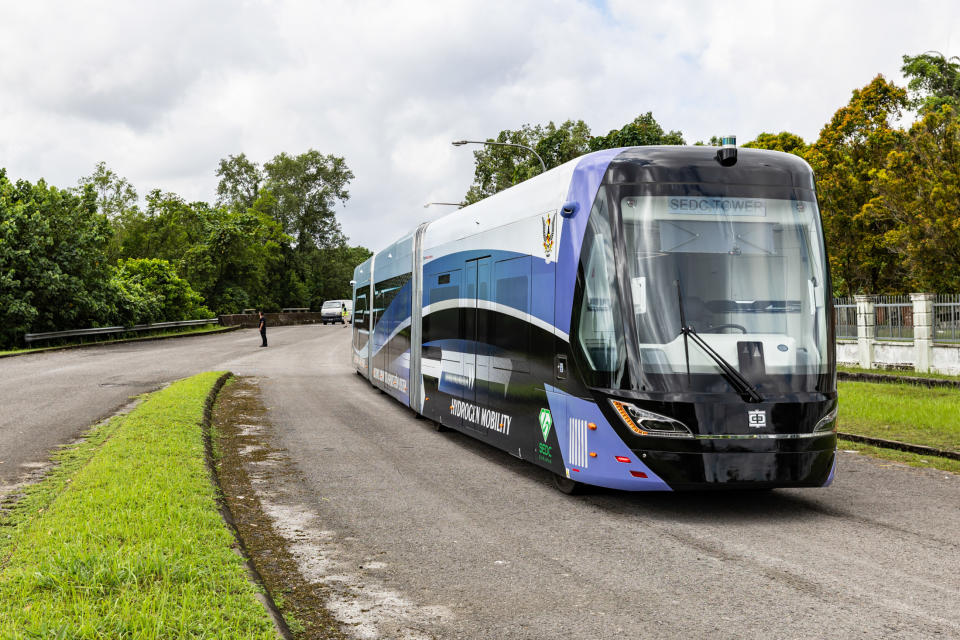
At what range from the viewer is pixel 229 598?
4.72 metres

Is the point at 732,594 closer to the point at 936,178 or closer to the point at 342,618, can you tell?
the point at 342,618

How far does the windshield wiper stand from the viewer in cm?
Answer: 707

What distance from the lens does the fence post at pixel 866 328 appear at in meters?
21.9

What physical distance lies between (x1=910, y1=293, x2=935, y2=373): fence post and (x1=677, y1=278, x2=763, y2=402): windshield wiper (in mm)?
14930

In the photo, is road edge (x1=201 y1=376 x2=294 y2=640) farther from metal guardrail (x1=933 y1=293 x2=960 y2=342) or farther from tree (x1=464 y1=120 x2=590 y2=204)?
tree (x1=464 y1=120 x2=590 y2=204)

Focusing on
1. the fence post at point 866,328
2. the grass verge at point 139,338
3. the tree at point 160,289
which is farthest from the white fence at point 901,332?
the tree at point 160,289

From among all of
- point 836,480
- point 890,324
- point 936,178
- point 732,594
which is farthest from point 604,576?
point 936,178

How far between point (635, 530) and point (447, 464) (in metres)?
3.57

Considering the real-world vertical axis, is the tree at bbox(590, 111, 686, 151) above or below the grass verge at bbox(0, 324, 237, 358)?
above

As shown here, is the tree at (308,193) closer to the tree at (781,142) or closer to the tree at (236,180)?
the tree at (236,180)

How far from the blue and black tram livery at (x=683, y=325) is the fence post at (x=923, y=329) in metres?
14.1

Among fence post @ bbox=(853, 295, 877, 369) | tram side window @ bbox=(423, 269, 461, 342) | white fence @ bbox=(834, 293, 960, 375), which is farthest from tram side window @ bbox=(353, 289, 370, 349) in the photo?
fence post @ bbox=(853, 295, 877, 369)

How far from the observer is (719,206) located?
7.54m

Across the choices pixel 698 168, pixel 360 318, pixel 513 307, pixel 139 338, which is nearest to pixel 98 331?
pixel 139 338
